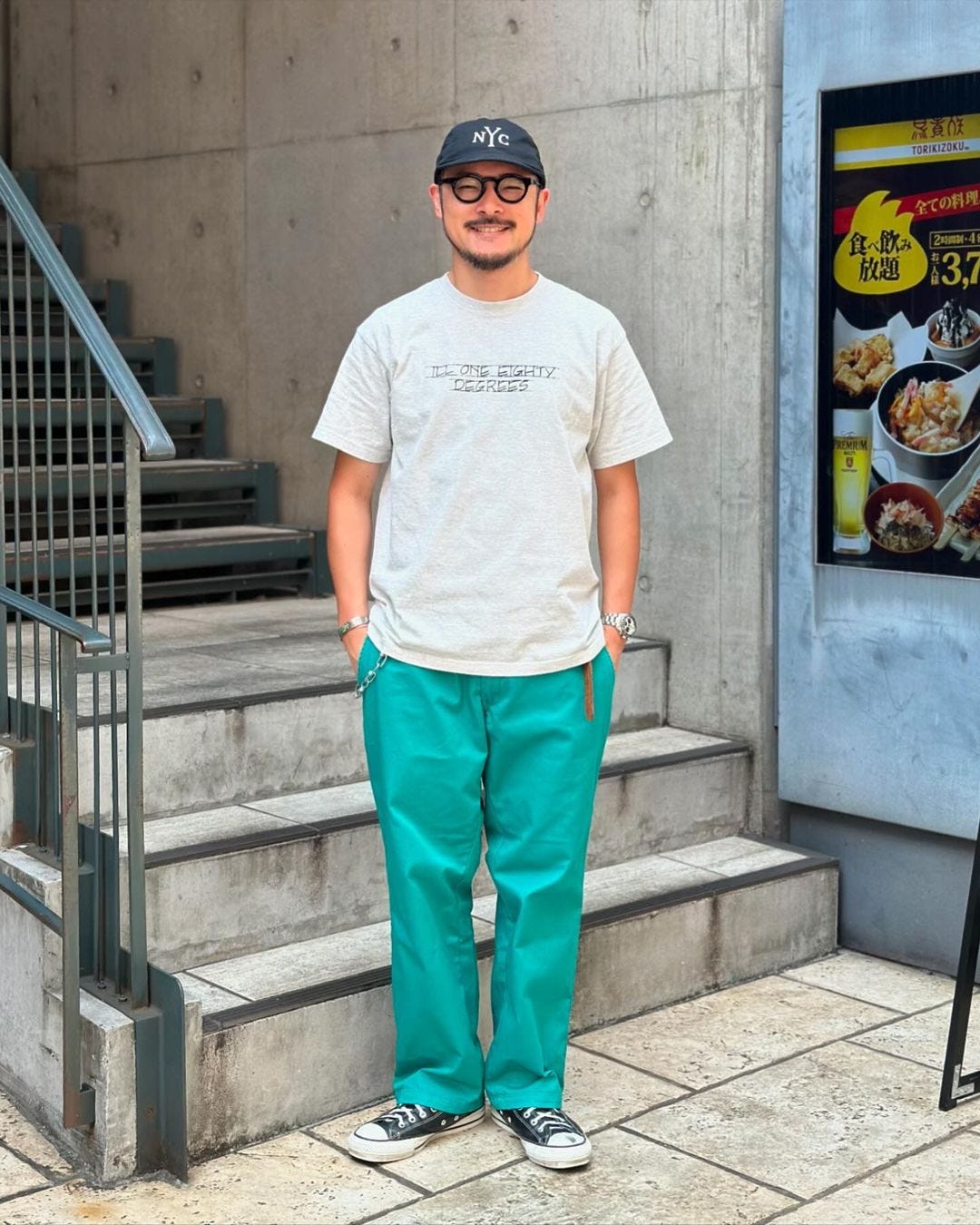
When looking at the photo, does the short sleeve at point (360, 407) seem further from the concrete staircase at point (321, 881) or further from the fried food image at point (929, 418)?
the fried food image at point (929, 418)

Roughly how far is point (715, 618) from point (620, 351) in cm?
174

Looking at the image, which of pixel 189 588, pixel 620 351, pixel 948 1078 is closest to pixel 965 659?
pixel 948 1078

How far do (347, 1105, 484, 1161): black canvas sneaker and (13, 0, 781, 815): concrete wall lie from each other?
181cm

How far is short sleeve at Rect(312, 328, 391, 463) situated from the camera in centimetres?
334

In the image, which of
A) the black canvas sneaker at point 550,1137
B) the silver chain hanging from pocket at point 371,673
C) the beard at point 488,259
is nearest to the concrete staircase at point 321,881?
the black canvas sneaker at point 550,1137

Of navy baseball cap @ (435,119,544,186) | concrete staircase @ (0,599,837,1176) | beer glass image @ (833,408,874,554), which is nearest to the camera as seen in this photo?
navy baseball cap @ (435,119,544,186)

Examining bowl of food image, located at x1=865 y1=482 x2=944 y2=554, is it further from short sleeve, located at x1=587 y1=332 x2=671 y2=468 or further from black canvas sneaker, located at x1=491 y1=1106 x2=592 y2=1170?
black canvas sneaker, located at x1=491 y1=1106 x2=592 y2=1170

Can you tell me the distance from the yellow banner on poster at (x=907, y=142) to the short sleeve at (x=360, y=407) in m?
1.74

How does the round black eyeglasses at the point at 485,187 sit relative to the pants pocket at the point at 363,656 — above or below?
above

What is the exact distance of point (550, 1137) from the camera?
11.3 feet

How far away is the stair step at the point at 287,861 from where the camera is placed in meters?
3.81

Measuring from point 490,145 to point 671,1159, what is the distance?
198 cm

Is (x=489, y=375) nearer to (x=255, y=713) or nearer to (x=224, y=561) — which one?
(x=255, y=713)

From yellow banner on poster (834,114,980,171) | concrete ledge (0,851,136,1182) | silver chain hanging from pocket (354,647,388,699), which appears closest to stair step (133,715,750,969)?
concrete ledge (0,851,136,1182)
